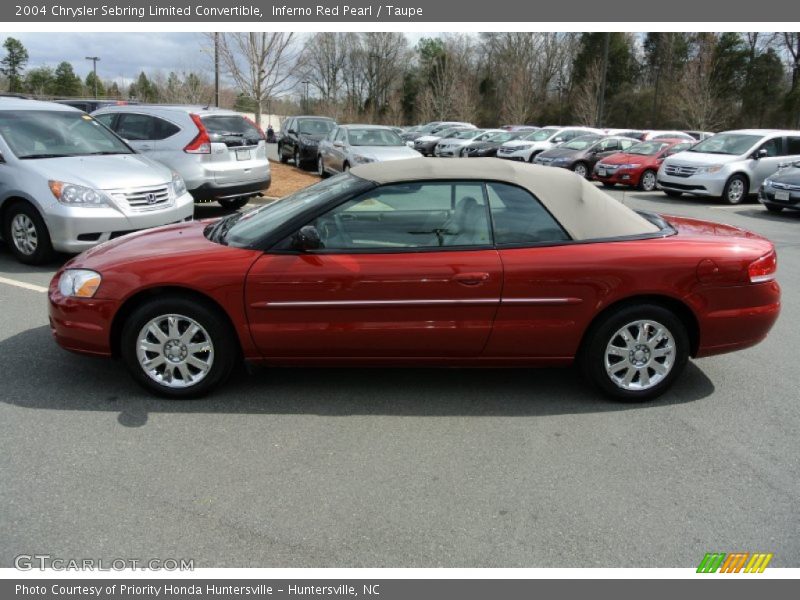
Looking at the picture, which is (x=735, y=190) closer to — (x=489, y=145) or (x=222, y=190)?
(x=222, y=190)

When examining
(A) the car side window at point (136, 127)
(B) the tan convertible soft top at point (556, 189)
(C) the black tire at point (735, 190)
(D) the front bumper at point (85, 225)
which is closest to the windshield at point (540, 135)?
(C) the black tire at point (735, 190)

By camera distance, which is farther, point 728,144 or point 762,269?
point 728,144

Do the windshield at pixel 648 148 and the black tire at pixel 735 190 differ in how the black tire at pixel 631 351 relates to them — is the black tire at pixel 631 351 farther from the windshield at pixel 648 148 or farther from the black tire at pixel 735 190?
the windshield at pixel 648 148

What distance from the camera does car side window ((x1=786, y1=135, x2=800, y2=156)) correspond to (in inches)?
639

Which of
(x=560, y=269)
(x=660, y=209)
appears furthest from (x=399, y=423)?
(x=660, y=209)

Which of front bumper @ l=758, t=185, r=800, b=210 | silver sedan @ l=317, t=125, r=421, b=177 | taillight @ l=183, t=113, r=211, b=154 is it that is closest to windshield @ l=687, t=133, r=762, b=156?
front bumper @ l=758, t=185, r=800, b=210

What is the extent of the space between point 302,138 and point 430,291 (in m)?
16.4

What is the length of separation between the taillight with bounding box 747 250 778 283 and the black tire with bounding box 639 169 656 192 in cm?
1475

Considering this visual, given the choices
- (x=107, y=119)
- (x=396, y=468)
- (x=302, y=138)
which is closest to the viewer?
A: (x=396, y=468)

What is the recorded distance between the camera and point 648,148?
19.2 metres

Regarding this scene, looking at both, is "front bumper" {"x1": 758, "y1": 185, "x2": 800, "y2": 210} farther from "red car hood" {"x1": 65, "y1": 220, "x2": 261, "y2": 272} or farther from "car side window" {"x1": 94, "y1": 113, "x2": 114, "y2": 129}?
"car side window" {"x1": 94, "y1": 113, "x2": 114, "y2": 129}

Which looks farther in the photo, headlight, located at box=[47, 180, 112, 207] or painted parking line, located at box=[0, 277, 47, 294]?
headlight, located at box=[47, 180, 112, 207]

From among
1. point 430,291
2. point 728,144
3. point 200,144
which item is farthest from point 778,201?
point 430,291

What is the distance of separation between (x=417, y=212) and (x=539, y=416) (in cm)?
156
